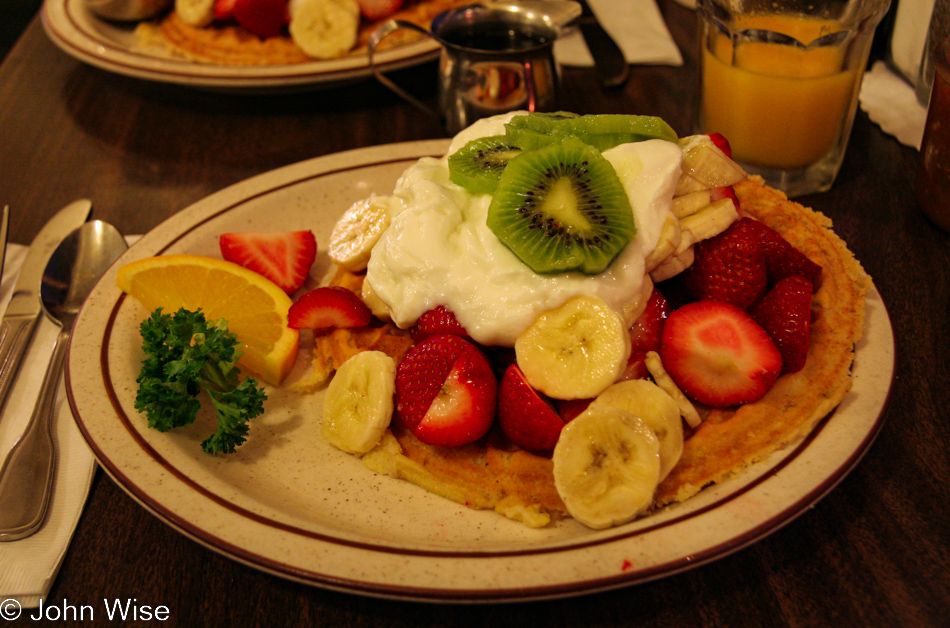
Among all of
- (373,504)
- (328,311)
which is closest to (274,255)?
(328,311)

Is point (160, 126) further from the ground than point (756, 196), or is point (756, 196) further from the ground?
point (756, 196)

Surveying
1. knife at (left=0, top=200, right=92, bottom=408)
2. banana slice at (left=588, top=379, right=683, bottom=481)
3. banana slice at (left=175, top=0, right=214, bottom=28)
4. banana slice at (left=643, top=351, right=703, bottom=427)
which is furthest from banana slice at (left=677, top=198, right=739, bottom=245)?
banana slice at (left=175, top=0, right=214, bottom=28)

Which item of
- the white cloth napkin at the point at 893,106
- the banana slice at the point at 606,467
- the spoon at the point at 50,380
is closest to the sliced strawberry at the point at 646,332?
the banana slice at the point at 606,467

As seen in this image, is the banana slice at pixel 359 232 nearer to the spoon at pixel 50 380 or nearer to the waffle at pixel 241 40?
the spoon at pixel 50 380

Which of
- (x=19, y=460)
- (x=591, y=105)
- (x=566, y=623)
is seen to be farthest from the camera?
(x=591, y=105)

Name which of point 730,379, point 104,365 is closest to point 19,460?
point 104,365

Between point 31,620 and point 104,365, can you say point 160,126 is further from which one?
point 31,620
